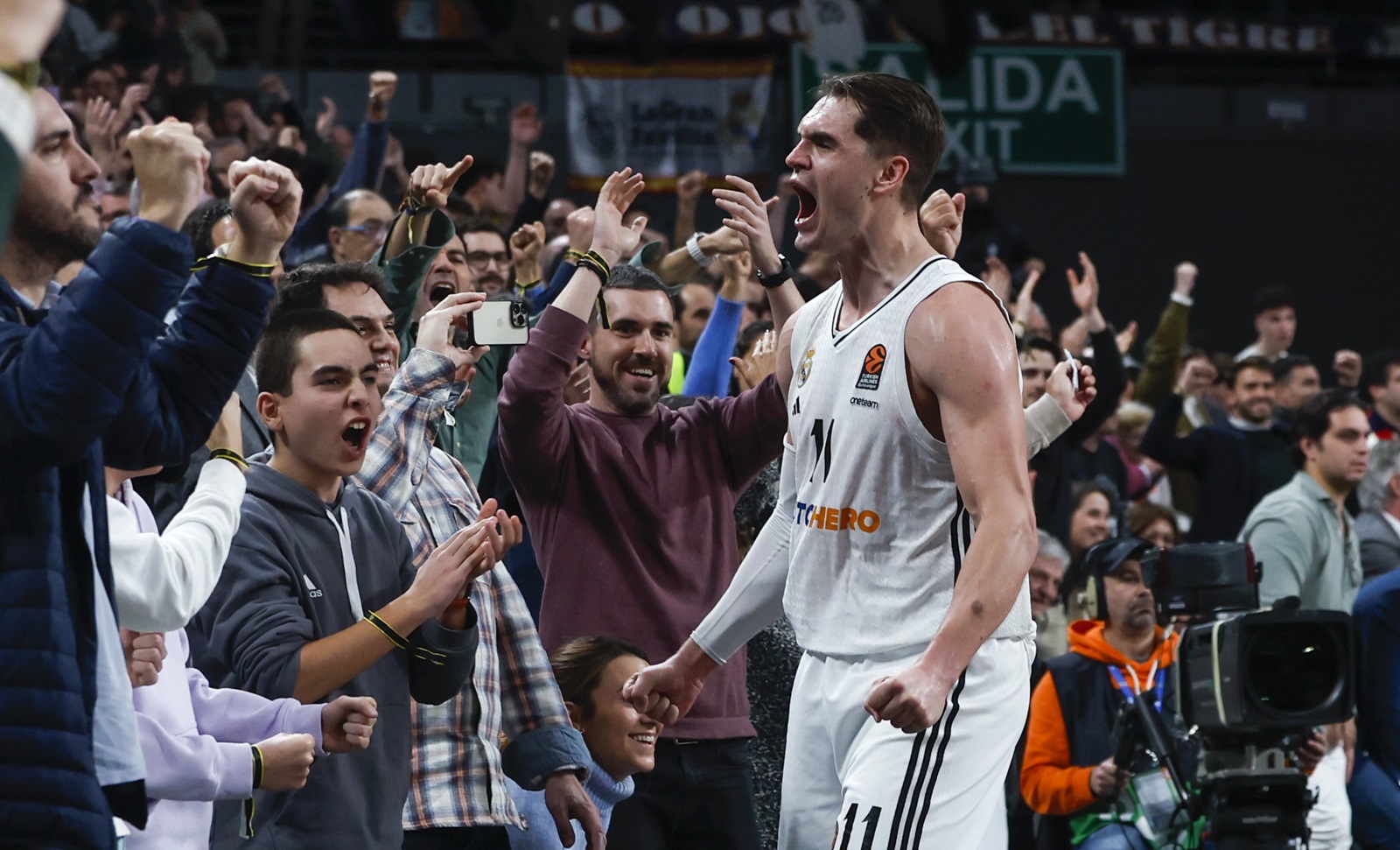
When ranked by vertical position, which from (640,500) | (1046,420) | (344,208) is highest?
(344,208)

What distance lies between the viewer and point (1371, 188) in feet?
54.2

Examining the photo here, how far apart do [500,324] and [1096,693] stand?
271 cm

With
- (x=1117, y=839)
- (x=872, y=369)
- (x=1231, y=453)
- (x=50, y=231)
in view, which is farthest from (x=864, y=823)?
(x=1231, y=453)

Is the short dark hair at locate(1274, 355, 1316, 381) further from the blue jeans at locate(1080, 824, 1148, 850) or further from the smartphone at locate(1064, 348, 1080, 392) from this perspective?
the smartphone at locate(1064, 348, 1080, 392)

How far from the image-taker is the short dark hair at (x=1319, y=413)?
23.8ft

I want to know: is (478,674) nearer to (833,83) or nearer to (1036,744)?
(833,83)

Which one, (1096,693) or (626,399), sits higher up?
(626,399)

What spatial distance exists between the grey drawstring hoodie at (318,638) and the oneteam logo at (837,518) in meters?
0.68

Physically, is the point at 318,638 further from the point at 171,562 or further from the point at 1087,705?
the point at 1087,705

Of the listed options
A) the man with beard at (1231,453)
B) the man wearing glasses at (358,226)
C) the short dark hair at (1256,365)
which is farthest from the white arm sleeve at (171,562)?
the short dark hair at (1256,365)

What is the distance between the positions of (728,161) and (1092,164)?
373 cm

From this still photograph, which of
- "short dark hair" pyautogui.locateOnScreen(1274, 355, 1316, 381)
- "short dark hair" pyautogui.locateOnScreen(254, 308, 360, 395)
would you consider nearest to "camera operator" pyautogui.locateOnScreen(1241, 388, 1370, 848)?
"short dark hair" pyautogui.locateOnScreen(1274, 355, 1316, 381)

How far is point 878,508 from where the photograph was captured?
121 inches

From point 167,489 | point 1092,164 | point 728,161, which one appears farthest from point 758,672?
point 1092,164
